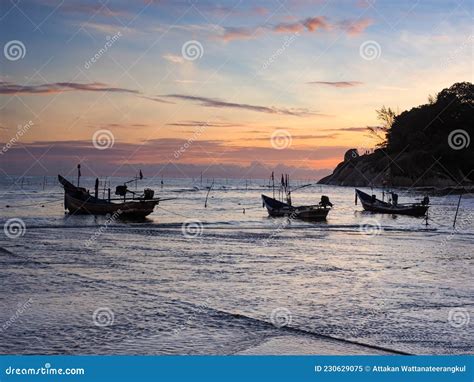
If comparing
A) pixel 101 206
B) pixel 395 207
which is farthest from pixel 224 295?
pixel 395 207

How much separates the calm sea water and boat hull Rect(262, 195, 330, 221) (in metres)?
16.8

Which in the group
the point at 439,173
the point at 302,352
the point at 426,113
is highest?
the point at 426,113

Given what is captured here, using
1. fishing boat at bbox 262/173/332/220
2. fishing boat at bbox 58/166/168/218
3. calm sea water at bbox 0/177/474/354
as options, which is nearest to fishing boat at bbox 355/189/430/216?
fishing boat at bbox 262/173/332/220

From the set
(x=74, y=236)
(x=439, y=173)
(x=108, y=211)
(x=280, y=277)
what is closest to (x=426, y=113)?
(x=439, y=173)

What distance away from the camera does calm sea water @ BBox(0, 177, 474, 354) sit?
26.1ft

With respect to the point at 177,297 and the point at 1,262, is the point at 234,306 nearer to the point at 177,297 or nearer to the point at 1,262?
the point at 177,297

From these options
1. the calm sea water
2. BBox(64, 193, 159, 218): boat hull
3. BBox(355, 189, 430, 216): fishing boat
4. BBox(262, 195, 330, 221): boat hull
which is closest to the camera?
the calm sea water

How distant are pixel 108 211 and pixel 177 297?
3063 cm

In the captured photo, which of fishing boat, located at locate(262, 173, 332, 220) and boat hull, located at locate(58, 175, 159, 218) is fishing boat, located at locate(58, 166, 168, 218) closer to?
boat hull, located at locate(58, 175, 159, 218)

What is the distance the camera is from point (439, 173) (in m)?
88.9

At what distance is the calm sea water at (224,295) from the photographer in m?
7.95

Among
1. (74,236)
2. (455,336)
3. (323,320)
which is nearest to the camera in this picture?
(455,336)

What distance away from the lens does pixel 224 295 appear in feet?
37.0

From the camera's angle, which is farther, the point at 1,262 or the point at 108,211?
the point at 108,211
